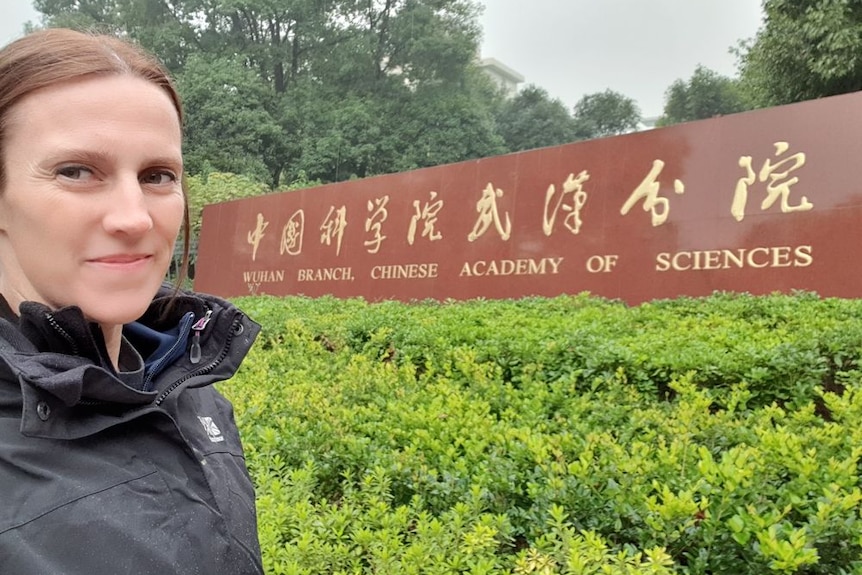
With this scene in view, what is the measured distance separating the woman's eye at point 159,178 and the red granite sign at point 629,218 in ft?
14.1

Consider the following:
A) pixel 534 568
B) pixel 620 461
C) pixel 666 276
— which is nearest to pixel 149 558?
pixel 534 568

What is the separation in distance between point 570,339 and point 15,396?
2.45 meters

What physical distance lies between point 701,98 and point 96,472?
25.9 meters

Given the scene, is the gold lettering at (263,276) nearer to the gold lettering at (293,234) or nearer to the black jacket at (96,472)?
the gold lettering at (293,234)

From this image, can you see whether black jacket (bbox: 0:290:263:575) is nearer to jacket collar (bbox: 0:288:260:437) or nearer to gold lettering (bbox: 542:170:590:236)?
jacket collar (bbox: 0:288:260:437)

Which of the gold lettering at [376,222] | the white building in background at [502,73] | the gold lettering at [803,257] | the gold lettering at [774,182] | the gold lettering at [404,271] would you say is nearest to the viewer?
the gold lettering at [803,257]

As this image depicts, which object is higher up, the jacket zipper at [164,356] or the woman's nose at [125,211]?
the woman's nose at [125,211]

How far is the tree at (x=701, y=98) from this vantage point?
907 inches

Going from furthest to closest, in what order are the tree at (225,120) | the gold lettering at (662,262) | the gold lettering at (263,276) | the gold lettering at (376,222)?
the tree at (225,120)
the gold lettering at (263,276)
the gold lettering at (376,222)
the gold lettering at (662,262)

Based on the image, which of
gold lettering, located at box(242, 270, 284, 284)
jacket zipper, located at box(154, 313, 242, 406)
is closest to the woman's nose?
jacket zipper, located at box(154, 313, 242, 406)

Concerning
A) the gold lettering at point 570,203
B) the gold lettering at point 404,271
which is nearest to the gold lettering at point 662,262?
the gold lettering at point 570,203

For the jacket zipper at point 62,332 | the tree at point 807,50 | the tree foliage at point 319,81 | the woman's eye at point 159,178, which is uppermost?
the tree foliage at point 319,81

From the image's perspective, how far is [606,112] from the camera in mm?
29156

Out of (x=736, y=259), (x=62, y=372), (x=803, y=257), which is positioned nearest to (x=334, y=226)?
(x=736, y=259)
